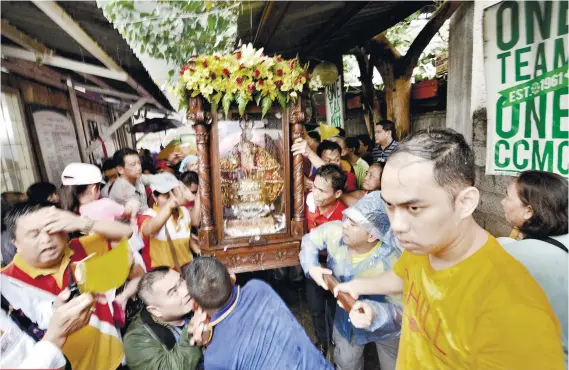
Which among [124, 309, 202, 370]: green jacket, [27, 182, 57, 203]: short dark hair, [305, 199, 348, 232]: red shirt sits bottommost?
[124, 309, 202, 370]: green jacket

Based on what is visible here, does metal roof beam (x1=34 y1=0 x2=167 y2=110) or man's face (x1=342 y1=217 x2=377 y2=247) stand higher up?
metal roof beam (x1=34 y1=0 x2=167 y2=110)

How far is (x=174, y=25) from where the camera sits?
8.37 ft

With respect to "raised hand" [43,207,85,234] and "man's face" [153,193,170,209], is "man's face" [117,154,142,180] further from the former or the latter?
"raised hand" [43,207,85,234]

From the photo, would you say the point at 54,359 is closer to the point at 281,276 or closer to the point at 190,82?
the point at 190,82

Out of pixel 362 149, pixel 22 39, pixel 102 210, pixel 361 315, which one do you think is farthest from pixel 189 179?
pixel 362 149

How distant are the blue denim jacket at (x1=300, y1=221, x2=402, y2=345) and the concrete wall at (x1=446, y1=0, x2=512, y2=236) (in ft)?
4.04

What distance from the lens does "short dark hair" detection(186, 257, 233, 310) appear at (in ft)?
5.42

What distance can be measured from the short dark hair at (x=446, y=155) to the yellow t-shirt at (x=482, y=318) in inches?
11.4

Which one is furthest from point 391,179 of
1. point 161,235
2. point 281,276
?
point 281,276

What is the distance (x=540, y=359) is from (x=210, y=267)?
1463 mm

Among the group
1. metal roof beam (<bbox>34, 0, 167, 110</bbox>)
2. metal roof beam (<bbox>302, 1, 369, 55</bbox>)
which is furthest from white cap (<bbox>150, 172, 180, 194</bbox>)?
metal roof beam (<bbox>302, 1, 369, 55</bbox>)

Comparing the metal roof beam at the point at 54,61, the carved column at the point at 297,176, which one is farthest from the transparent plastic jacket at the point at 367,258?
the metal roof beam at the point at 54,61

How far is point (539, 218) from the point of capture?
1.60 m

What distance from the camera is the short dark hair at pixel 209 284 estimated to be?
1.65 m
